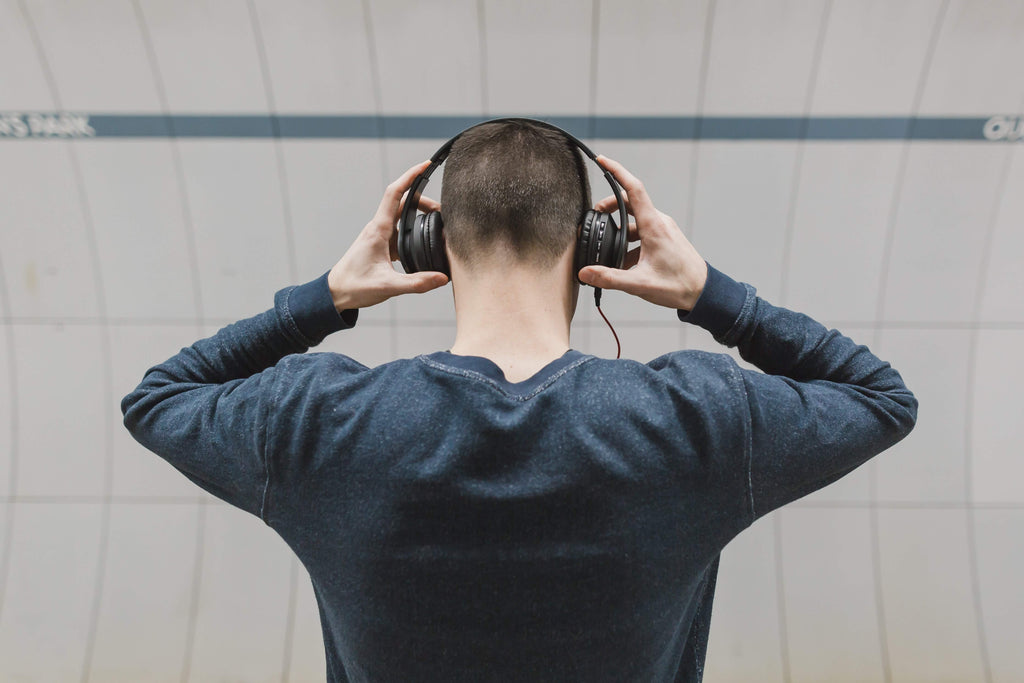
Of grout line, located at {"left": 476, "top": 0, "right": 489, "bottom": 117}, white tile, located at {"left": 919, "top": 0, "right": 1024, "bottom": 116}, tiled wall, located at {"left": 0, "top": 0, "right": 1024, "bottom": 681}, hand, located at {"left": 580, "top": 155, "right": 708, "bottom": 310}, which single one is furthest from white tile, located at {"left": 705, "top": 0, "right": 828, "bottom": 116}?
hand, located at {"left": 580, "top": 155, "right": 708, "bottom": 310}

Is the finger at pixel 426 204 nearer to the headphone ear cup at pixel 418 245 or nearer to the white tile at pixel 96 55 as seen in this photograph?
the headphone ear cup at pixel 418 245

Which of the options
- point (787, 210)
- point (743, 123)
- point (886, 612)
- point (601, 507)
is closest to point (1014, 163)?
point (787, 210)

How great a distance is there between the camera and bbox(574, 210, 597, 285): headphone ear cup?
0.95 metres

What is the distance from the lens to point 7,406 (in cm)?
258

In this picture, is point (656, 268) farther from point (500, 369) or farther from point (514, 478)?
point (514, 478)

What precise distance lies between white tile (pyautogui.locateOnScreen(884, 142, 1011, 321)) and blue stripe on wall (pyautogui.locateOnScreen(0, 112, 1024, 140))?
0.08m

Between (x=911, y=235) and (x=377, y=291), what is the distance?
89.6 inches

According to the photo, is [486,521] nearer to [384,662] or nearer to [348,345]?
[384,662]

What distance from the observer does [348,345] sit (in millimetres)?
2520

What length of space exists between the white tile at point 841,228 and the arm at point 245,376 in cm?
182

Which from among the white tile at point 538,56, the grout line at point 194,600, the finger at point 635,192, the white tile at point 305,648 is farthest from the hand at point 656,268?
the grout line at point 194,600

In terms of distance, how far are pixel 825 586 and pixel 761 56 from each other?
2057 millimetres

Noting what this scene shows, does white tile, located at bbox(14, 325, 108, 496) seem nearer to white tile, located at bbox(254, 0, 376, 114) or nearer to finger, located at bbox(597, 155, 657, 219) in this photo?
white tile, located at bbox(254, 0, 376, 114)

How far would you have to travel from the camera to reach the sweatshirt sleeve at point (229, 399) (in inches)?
31.4
